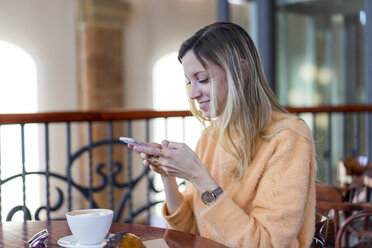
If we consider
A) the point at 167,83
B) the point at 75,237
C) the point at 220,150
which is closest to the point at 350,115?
the point at 167,83

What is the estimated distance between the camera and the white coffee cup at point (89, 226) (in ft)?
3.33

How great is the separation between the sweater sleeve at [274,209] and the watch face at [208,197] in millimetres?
25

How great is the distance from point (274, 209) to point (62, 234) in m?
0.53

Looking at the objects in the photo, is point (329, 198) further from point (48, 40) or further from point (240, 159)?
point (48, 40)

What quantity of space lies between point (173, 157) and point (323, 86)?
4.37 metres

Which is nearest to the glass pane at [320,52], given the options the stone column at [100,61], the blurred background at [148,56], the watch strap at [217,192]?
the blurred background at [148,56]

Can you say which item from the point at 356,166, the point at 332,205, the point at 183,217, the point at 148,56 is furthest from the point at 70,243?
the point at 148,56

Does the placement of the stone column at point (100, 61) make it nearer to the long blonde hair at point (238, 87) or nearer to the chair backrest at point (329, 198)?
the chair backrest at point (329, 198)

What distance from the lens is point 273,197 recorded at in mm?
1262

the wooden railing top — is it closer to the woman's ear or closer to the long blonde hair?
the long blonde hair

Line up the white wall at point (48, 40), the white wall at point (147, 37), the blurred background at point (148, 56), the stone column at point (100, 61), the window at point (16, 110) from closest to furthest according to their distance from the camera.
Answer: the blurred background at point (148, 56)
the window at point (16, 110)
the white wall at point (48, 40)
the stone column at point (100, 61)
the white wall at point (147, 37)

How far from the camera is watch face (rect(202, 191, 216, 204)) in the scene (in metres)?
1.29

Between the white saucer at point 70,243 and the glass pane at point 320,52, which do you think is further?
the glass pane at point 320,52

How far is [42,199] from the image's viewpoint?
6051 mm
